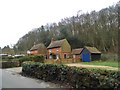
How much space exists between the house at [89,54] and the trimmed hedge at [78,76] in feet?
109

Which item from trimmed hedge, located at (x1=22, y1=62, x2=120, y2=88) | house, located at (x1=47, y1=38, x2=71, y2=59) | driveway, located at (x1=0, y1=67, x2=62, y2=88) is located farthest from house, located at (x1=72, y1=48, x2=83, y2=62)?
driveway, located at (x1=0, y1=67, x2=62, y2=88)

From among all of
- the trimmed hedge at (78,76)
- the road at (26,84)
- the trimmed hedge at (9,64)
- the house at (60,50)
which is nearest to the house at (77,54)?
the house at (60,50)

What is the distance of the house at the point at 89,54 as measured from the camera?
52688 millimetres

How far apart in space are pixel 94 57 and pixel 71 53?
8.52 meters

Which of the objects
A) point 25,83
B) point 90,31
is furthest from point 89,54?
point 25,83

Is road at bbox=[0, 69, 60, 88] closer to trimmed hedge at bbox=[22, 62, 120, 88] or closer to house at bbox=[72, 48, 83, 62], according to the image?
trimmed hedge at bbox=[22, 62, 120, 88]

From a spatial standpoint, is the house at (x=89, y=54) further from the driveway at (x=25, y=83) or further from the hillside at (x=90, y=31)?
the driveway at (x=25, y=83)

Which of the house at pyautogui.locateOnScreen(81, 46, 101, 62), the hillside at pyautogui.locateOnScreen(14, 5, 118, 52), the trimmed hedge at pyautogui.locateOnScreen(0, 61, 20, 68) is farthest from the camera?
the hillside at pyautogui.locateOnScreen(14, 5, 118, 52)

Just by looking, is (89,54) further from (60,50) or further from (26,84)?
(26,84)

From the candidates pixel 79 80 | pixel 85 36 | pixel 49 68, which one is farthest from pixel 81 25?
pixel 79 80

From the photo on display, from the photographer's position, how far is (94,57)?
5378cm

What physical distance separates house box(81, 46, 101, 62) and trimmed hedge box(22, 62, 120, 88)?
109 feet

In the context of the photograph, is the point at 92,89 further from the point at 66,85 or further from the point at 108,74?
the point at 66,85

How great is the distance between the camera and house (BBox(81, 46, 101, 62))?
52688 mm
